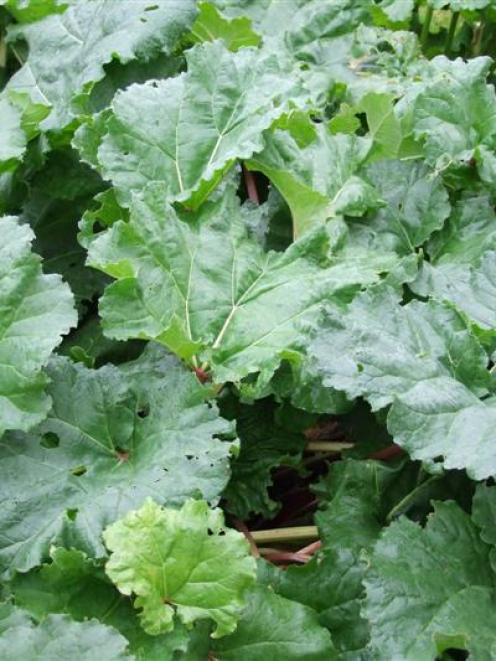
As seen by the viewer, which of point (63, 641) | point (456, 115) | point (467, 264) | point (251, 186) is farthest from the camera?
point (251, 186)

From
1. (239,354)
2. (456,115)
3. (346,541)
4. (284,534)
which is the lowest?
(284,534)

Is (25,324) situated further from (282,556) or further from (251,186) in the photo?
(251,186)

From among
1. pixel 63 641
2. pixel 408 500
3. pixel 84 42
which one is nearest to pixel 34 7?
pixel 84 42

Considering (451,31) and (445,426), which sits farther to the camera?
(451,31)

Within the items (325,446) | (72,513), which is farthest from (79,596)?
(325,446)

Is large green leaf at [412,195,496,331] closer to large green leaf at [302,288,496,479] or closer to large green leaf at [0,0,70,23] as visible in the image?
large green leaf at [302,288,496,479]

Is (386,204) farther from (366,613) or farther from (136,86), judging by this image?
(366,613)

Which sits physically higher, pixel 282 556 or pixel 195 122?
pixel 195 122

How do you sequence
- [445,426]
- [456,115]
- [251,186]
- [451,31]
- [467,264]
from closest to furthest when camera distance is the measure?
1. [445,426]
2. [467,264]
3. [456,115]
4. [251,186]
5. [451,31]

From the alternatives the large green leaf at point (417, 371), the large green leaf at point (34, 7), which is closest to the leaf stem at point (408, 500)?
the large green leaf at point (417, 371)
